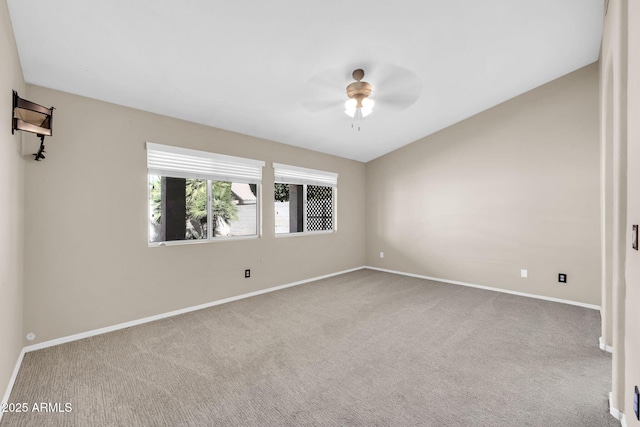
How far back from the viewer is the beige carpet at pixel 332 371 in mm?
1824

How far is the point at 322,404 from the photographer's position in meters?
1.92

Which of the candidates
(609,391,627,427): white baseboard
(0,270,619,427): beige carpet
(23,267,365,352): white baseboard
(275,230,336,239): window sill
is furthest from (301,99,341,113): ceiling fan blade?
(609,391,627,427): white baseboard

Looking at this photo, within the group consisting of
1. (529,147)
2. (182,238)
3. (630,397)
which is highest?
(529,147)

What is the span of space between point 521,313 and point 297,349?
2874 millimetres

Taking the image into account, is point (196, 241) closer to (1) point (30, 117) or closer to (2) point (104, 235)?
(2) point (104, 235)

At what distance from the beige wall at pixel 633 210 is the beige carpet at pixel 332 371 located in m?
0.52

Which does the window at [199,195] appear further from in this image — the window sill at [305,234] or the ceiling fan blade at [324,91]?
the ceiling fan blade at [324,91]

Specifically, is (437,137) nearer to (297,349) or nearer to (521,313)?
(521,313)

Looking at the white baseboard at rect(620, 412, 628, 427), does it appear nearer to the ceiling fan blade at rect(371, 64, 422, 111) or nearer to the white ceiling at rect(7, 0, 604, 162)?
the white ceiling at rect(7, 0, 604, 162)

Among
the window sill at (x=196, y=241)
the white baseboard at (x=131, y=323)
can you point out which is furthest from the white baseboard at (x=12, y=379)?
the window sill at (x=196, y=241)

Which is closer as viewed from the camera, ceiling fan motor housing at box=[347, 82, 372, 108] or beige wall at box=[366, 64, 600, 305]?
ceiling fan motor housing at box=[347, 82, 372, 108]

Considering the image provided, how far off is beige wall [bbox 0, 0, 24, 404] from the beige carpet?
32 centimetres

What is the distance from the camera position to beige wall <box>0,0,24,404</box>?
1858mm

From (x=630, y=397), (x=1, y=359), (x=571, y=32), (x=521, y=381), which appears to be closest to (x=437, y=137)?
(x=571, y=32)
